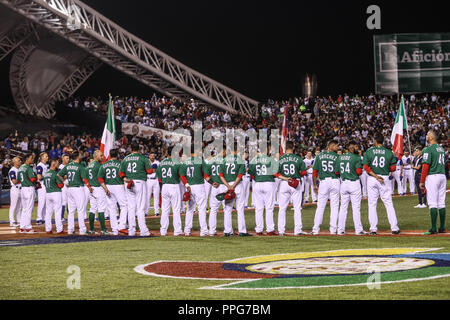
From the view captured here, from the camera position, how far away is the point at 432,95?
A: 40.5m

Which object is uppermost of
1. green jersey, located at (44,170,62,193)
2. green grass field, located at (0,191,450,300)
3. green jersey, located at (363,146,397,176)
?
green jersey, located at (363,146,397,176)

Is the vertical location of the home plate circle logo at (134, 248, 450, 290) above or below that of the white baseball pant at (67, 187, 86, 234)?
below

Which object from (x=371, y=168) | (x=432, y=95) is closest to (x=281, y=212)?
(x=371, y=168)

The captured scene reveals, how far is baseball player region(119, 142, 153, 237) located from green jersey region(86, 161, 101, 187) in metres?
1.14

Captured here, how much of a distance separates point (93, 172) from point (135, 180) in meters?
1.48

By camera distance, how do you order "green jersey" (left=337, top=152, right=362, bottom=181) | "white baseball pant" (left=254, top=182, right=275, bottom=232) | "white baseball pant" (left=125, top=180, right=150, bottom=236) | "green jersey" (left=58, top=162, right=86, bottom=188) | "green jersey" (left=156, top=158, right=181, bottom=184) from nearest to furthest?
"green jersey" (left=337, top=152, right=362, bottom=181)
"white baseball pant" (left=254, top=182, right=275, bottom=232)
"green jersey" (left=156, top=158, right=181, bottom=184)
"white baseball pant" (left=125, top=180, right=150, bottom=236)
"green jersey" (left=58, top=162, right=86, bottom=188)

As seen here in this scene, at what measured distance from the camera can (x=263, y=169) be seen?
14078 millimetres

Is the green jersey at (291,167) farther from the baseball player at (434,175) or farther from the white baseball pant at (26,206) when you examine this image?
the white baseball pant at (26,206)

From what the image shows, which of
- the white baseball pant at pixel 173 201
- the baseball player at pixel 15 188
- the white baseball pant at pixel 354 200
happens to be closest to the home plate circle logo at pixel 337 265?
the white baseball pant at pixel 354 200

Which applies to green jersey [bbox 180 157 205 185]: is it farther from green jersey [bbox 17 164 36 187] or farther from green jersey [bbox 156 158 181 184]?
green jersey [bbox 17 164 36 187]

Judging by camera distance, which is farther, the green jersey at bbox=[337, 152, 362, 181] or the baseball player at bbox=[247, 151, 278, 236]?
the baseball player at bbox=[247, 151, 278, 236]

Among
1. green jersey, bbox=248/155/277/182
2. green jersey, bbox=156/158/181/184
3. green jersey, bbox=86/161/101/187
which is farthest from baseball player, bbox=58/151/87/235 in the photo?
green jersey, bbox=248/155/277/182

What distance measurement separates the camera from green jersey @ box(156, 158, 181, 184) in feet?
48.1

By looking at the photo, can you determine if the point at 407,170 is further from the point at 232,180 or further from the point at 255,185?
the point at 232,180
